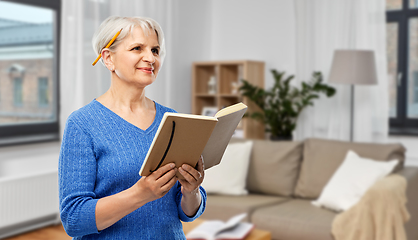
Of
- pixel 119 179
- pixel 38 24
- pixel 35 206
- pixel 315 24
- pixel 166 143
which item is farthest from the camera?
pixel 315 24

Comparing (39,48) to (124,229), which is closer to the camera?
(124,229)

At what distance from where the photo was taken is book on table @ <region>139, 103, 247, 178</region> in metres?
0.83

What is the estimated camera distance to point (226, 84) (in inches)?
193

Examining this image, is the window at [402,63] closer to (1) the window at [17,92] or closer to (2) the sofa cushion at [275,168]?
(2) the sofa cushion at [275,168]

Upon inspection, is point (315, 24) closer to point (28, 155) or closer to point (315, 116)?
point (315, 116)

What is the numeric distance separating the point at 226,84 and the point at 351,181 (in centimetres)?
227

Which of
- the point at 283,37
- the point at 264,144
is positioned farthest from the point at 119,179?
the point at 283,37

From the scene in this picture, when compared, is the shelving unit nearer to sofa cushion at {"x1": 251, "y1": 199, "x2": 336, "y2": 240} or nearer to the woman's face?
sofa cushion at {"x1": 251, "y1": 199, "x2": 336, "y2": 240}

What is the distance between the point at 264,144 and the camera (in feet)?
11.7

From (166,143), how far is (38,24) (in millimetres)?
3259

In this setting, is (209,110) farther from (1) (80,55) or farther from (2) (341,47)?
(1) (80,55)

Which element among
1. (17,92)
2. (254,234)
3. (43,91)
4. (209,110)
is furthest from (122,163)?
(209,110)

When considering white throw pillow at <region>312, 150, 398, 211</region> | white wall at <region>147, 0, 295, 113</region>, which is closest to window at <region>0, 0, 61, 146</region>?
white wall at <region>147, 0, 295, 113</region>

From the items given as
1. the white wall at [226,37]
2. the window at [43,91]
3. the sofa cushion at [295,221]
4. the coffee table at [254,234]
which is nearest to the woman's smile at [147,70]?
the coffee table at [254,234]
